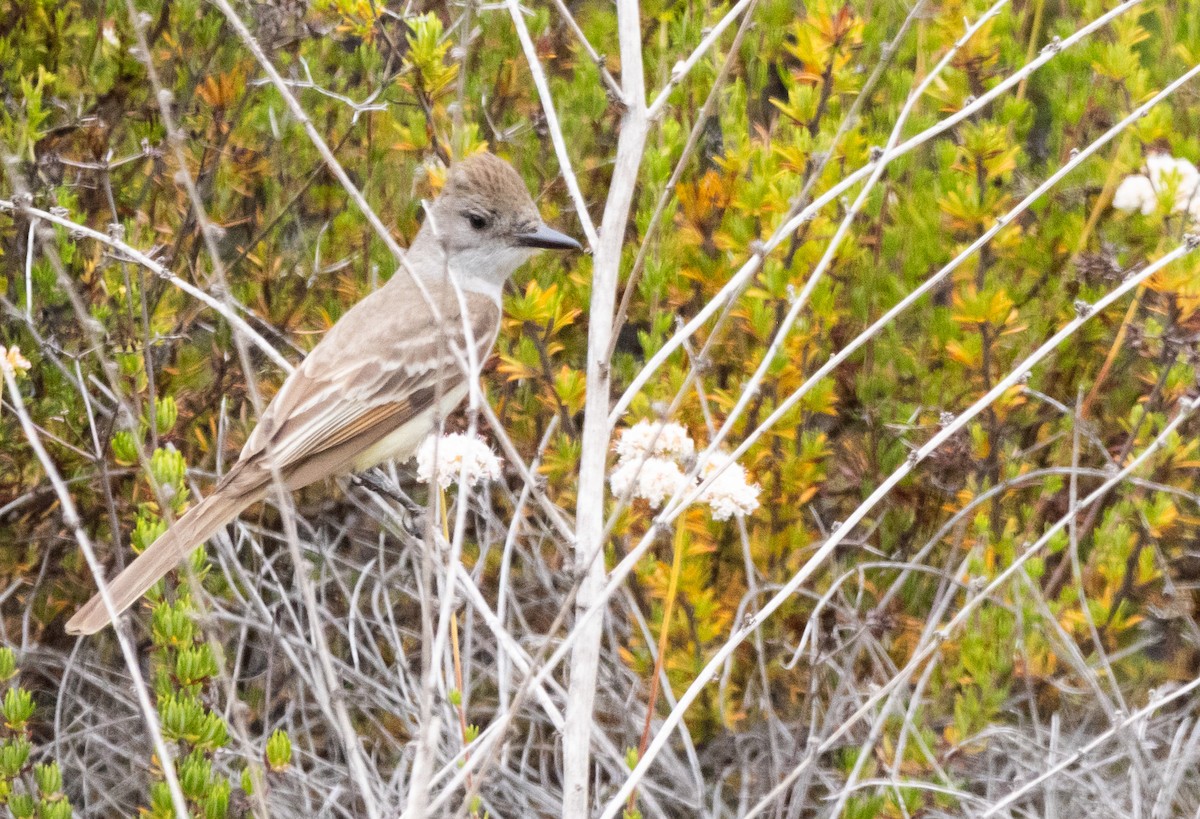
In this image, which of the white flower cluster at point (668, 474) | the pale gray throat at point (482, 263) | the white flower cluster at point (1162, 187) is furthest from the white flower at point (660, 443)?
the white flower cluster at point (1162, 187)

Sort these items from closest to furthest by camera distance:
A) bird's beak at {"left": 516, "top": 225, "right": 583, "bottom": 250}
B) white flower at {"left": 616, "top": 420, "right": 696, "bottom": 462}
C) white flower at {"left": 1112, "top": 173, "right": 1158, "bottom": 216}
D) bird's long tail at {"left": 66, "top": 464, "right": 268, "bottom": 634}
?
white flower at {"left": 616, "top": 420, "right": 696, "bottom": 462} < bird's long tail at {"left": 66, "top": 464, "right": 268, "bottom": 634} < white flower at {"left": 1112, "top": 173, "right": 1158, "bottom": 216} < bird's beak at {"left": 516, "top": 225, "right": 583, "bottom": 250}

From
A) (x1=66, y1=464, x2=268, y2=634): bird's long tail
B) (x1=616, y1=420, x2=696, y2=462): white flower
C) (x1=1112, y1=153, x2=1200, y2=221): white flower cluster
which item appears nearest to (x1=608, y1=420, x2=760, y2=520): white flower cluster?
(x1=616, y1=420, x2=696, y2=462): white flower

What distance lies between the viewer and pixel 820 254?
12.7ft

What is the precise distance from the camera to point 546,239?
13.8ft

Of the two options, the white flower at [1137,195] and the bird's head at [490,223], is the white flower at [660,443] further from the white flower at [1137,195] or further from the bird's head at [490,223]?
the white flower at [1137,195]

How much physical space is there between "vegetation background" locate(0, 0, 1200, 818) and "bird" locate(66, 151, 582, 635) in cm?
14

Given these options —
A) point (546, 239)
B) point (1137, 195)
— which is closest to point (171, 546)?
point (546, 239)

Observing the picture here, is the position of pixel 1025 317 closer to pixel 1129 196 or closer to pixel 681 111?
pixel 1129 196

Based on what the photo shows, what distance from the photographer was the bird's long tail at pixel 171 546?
10.6 ft

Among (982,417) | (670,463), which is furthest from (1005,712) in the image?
(670,463)

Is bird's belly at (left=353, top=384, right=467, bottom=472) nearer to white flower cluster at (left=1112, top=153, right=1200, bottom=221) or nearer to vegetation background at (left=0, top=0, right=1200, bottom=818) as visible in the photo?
vegetation background at (left=0, top=0, right=1200, bottom=818)

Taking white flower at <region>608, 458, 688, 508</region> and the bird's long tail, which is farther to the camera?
the bird's long tail

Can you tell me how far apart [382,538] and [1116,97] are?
2793mm

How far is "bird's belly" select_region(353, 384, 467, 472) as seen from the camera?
445cm
